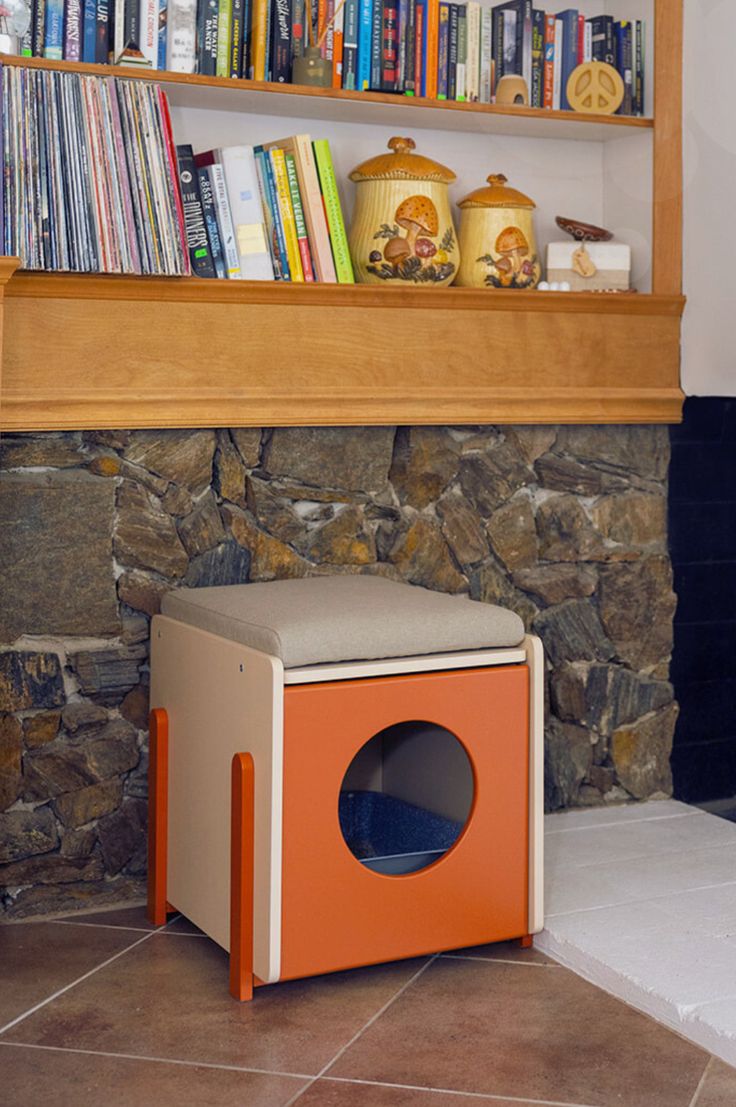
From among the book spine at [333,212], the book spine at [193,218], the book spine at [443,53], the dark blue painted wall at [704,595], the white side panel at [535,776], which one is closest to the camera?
the white side panel at [535,776]

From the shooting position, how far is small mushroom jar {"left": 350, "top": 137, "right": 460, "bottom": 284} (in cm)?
254

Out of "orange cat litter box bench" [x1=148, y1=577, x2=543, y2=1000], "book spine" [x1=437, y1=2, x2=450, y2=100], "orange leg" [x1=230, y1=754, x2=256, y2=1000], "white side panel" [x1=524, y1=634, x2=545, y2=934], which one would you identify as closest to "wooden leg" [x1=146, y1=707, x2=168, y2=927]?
"orange cat litter box bench" [x1=148, y1=577, x2=543, y2=1000]

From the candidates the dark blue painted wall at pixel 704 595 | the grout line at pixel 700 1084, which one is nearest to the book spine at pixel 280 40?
the dark blue painted wall at pixel 704 595

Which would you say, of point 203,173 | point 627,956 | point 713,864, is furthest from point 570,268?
point 627,956

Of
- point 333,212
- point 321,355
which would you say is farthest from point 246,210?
point 321,355

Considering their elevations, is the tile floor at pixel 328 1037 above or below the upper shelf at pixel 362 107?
below

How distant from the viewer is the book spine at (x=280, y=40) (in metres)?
2.46

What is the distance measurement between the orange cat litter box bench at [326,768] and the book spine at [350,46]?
0.96 metres

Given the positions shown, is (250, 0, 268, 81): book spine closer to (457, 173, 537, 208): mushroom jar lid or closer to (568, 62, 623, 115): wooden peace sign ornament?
(457, 173, 537, 208): mushroom jar lid

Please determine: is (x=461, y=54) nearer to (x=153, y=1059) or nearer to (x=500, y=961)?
(x=500, y=961)

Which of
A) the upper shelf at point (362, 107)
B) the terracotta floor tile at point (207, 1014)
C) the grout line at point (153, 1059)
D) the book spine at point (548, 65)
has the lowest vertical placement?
the grout line at point (153, 1059)

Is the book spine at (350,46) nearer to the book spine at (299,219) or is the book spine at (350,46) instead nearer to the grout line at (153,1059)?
the book spine at (299,219)

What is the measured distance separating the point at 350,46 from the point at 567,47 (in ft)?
1.65

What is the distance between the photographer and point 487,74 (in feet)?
8.87
